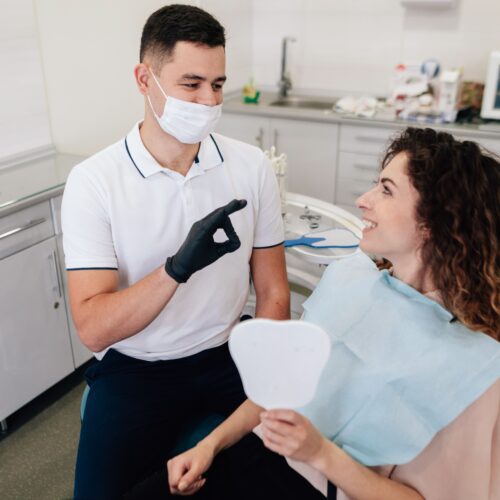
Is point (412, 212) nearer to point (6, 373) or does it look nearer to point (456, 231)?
point (456, 231)

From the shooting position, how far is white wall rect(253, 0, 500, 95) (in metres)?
3.26

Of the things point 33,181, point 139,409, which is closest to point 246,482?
point 139,409

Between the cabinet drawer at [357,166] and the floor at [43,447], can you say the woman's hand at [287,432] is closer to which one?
the floor at [43,447]

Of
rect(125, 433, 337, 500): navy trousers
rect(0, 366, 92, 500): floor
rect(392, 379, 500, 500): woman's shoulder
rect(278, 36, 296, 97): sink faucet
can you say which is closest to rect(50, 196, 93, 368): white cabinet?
rect(0, 366, 92, 500): floor

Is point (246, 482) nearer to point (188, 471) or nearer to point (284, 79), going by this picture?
point (188, 471)

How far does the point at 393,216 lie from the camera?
1.08 metres

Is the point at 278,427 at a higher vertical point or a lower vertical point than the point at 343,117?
lower

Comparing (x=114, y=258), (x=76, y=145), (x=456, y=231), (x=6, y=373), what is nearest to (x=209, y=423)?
(x=114, y=258)

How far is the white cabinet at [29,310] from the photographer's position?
194 cm

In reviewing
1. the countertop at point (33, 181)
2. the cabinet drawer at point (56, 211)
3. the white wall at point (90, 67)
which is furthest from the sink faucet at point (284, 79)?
the cabinet drawer at point (56, 211)

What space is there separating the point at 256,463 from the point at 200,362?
0.34 m

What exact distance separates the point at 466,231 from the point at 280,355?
496 mm

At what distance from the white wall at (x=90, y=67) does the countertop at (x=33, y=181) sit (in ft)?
0.63

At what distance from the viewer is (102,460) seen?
3.98 ft
